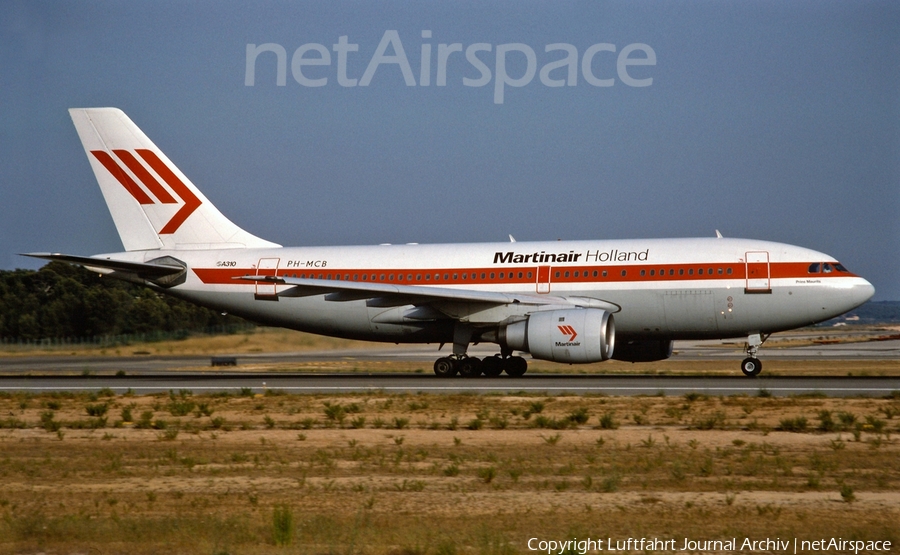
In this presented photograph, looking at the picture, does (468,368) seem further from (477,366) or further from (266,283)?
(266,283)

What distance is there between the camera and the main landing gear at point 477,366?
2761 cm

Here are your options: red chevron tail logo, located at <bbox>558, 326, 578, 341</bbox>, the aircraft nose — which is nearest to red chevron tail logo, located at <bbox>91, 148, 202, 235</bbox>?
red chevron tail logo, located at <bbox>558, 326, 578, 341</bbox>

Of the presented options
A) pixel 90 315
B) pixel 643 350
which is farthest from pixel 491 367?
pixel 90 315

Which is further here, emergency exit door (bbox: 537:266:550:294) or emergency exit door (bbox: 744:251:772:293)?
emergency exit door (bbox: 537:266:550:294)

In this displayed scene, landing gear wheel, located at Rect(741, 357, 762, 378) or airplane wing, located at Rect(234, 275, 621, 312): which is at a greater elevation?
airplane wing, located at Rect(234, 275, 621, 312)

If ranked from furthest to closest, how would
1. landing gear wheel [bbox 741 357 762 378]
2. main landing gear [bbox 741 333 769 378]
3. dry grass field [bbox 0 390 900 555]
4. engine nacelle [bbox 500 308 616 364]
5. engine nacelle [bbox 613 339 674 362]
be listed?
engine nacelle [bbox 613 339 674 362] < landing gear wheel [bbox 741 357 762 378] < main landing gear [bbox 741 333 769 378] < engine nacelle [bbox 500 308 616 364] < dry grass field [bbox 0 390 900 555]

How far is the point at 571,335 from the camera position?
24406 millimetres

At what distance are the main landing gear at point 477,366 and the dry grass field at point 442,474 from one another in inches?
292

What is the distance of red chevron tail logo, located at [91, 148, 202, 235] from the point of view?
31.0m

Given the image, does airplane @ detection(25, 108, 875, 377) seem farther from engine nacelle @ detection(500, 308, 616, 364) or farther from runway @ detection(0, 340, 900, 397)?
runway @ detection(0, 340, 900, 397)

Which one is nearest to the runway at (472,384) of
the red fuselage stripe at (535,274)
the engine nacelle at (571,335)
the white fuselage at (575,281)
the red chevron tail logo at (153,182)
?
the engine nacelle at (571,335)

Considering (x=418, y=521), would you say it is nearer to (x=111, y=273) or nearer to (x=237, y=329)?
(x=111, y=273)

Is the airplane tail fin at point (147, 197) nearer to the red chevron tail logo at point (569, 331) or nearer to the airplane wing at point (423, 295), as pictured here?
the airplane wing at point (423, 295)

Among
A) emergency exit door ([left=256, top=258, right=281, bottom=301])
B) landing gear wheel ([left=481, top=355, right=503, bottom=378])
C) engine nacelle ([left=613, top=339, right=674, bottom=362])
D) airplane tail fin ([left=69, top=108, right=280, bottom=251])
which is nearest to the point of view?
landing gear wheel ([left=481, top=355, right=503, bottom=378])
